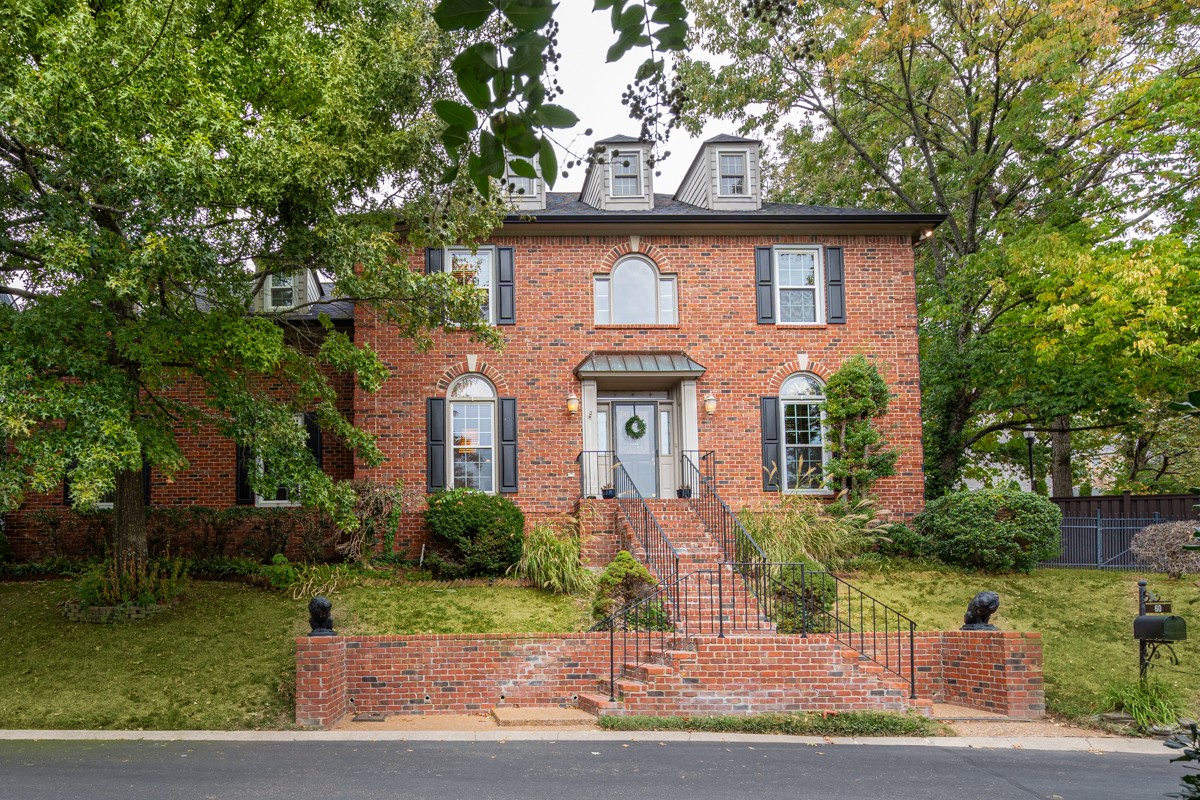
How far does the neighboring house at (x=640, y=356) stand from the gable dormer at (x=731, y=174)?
0.06 meters

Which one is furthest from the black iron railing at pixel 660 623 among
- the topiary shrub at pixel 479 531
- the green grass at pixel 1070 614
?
the green grass at pixel 1070 614

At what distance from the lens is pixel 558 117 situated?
237 centimetres

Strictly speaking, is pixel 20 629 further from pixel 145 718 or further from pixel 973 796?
pixel 973 796

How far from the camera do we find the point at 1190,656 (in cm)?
1191

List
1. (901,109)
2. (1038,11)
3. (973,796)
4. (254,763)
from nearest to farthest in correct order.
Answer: (973,796)
(254,763)
(1038,11)
(901,109)

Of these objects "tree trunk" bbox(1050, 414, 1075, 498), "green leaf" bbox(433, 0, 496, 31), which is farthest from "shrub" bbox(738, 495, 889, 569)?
"green leaf" bbox(433, 0, 496, 31)

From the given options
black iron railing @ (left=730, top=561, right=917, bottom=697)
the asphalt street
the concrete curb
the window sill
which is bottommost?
the concrete curb

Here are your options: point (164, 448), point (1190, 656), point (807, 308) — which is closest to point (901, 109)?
point (807, 308)

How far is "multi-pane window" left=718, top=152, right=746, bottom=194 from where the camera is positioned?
60.1 feet

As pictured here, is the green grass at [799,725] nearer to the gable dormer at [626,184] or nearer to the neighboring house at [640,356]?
the neighboring house at [640,356]

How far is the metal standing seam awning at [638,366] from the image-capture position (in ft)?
54.7

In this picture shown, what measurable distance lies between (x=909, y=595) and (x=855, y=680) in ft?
14.3

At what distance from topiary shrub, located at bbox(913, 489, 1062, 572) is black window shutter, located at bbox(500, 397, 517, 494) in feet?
24.3

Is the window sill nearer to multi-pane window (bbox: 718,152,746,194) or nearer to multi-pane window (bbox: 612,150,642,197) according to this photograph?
multi-pane window (bbox: 612,150,642,197)
